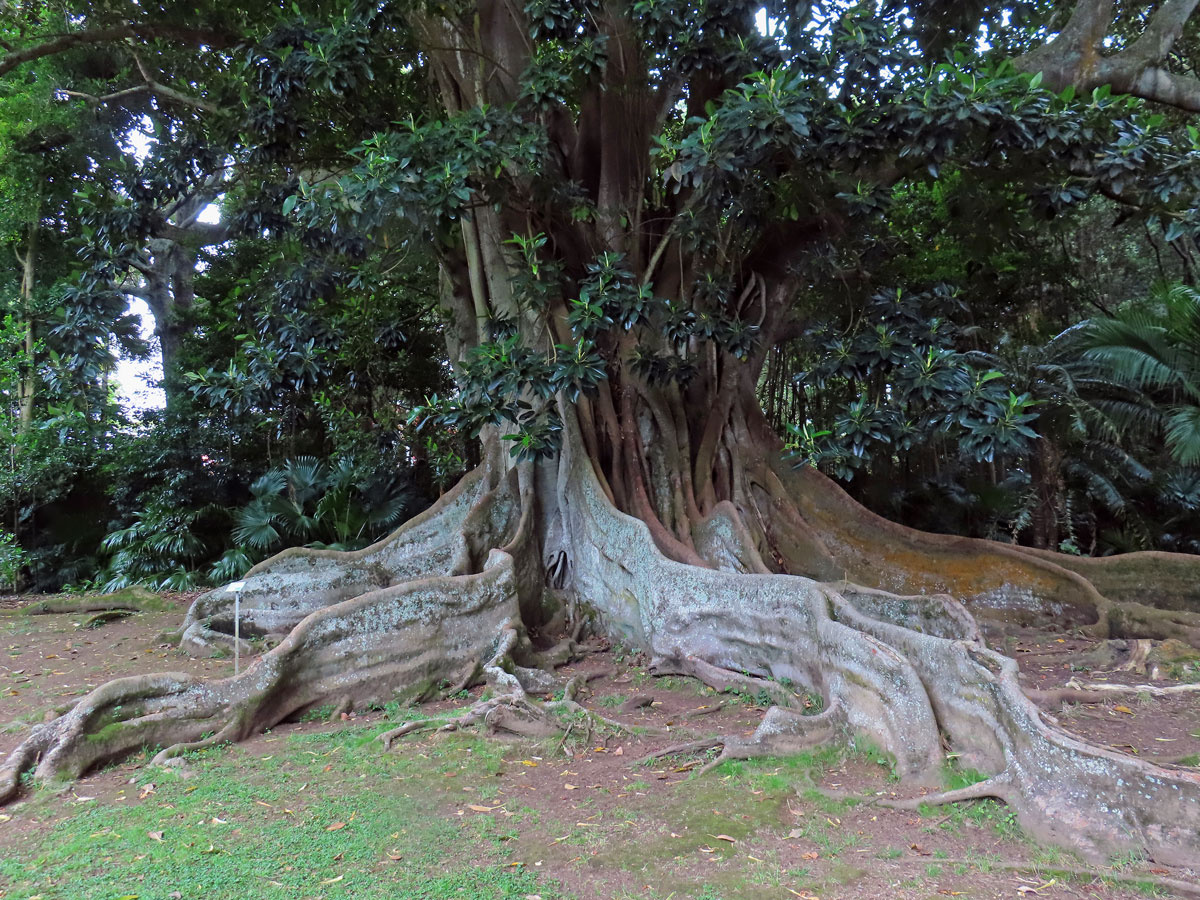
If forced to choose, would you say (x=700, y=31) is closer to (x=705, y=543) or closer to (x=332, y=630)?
(x=705, y=543)

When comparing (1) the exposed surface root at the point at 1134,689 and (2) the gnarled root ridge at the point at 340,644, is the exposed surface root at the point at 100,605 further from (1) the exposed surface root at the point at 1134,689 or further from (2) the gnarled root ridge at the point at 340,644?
(1) the exposed surface root at the point at 1134,689

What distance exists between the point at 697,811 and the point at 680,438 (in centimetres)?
468

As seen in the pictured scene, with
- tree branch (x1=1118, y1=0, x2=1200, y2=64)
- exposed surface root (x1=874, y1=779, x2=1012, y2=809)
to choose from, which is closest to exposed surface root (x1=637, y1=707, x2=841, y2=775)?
exposed surface root (x1=874, y1=779, x2=1012, y2=809)

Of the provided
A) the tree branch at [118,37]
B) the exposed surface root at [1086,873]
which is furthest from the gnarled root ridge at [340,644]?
the tree branch at [118,37]

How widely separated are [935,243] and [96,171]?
1252cm

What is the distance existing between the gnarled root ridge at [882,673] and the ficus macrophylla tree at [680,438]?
0.02 m

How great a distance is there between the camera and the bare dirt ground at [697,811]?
3.27 meters

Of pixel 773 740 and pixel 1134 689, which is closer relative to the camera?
pixel 773 740

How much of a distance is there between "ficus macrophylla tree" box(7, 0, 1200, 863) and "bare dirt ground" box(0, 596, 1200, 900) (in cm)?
21

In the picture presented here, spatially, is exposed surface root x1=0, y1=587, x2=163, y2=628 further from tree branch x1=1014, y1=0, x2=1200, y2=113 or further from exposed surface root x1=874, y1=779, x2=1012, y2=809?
tree branch x1=1014, y1=0, x2=1200, y2=113

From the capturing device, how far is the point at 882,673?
455 cm

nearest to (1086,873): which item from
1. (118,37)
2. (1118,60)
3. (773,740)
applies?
(773,740)

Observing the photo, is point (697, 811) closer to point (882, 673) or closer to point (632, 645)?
point (882, 673)

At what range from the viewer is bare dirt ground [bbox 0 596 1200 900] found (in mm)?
3273
